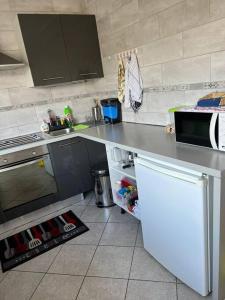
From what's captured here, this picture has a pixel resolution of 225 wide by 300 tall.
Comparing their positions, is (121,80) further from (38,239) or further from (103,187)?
(38,239)

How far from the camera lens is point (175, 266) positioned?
1.45m

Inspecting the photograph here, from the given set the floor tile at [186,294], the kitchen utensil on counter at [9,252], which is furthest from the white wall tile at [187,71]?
the kitchen utensil on counter at [9,252]

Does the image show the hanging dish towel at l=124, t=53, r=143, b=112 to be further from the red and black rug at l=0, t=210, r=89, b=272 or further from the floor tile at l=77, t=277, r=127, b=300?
the floor tile at l=77, t=277, r=127, b=300

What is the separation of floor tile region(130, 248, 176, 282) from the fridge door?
0.23ft

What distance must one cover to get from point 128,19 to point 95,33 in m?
0.59

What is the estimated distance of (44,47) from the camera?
2.31 meters

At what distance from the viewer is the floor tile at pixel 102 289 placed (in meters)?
1.48

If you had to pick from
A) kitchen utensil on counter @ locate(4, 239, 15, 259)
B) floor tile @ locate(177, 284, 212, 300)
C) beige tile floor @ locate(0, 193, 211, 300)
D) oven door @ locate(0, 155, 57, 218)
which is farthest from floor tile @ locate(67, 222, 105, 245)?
floor tile @ locate(177, 284, 212, 300)

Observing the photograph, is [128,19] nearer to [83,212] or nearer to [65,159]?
[65,159]

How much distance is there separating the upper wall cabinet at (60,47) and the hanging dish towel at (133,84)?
1.89ft

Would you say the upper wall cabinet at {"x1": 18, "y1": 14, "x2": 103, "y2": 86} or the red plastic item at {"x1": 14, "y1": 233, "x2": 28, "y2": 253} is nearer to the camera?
the red plastic item at {"x1": 14, "y1": 233, "x2": 28, "y2": 253}

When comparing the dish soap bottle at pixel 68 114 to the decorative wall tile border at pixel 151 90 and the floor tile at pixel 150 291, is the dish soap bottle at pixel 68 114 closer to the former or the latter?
the decorative wall tile border at pixel 151 90

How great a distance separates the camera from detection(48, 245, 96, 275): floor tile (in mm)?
1736

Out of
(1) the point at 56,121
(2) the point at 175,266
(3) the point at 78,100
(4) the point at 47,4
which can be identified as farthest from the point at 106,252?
(4) the point at 47,4
